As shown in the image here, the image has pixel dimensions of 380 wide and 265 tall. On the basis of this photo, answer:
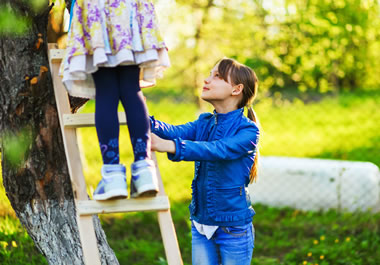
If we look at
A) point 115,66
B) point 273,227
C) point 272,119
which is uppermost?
point 115,66

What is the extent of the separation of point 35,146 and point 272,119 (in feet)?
24.3

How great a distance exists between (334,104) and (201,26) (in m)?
4.80

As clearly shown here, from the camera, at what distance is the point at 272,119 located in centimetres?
940

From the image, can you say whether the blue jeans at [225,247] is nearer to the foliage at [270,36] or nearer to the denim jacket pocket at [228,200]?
the denim jacket pocket at [228,200]

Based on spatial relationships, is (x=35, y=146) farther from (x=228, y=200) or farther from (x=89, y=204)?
(x=228, y=200)

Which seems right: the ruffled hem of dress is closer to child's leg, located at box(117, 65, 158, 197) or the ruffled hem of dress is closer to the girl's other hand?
child's leg, located at box(117, 65, 158, 197)

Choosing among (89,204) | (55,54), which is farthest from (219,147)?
(55,54)

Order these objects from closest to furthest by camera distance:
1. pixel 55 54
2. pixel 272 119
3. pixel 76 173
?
pixel 76 173, pixel 55 54, pixel 272 119

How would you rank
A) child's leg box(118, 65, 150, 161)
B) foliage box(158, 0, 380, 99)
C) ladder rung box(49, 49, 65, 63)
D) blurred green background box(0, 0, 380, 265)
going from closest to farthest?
child's leg box(118, 65, 150, 161), ladder rung box(49, 49, 65, 63), blurred green background box(0, 0, 380, 265), foliage box(158, 0, 380, 99)

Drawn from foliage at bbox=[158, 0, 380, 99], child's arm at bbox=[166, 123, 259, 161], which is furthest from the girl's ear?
foliage at bbox=[158, 0, 380, 99]

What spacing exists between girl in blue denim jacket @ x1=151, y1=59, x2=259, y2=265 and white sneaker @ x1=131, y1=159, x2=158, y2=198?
0.26 m

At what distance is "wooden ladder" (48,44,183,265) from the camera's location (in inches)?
76.2

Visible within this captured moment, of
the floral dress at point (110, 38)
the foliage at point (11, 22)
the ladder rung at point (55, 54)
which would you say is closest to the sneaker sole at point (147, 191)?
the floral dress at point (110, 38)

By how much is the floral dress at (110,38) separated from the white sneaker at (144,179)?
394 mm
